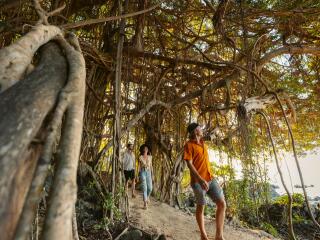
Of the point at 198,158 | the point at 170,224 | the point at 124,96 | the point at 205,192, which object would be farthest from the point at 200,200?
the point at 124,96

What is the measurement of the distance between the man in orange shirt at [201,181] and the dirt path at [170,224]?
0.95m

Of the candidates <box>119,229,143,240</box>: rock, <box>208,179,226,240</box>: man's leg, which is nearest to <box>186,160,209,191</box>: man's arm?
<box>208,179,226,240</box>: man's leg

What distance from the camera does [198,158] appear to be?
338 centimetres

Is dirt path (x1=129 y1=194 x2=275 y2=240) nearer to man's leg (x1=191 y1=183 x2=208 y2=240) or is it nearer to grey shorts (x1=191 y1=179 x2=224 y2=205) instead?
man's leg (x1=191 y1=183 x2=208 y2=240)

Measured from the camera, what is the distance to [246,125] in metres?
4.53

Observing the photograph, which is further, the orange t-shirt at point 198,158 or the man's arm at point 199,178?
the orange t-shirt at point 198,158

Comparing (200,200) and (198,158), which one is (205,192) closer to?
(200,200)

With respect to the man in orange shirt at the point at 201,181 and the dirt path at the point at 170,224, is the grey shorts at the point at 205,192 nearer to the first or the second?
the man in orange shirt at the point at 201,181

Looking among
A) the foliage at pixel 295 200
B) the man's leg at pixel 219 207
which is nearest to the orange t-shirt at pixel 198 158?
the man's leg at pixel 219 207

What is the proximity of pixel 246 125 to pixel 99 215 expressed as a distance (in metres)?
1.96

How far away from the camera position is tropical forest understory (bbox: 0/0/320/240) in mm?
1150

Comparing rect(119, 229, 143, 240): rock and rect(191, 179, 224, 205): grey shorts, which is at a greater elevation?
rect(191, 179, 224, 205): grey shorts

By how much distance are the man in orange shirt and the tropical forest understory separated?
58cm

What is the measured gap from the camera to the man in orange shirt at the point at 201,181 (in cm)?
325
